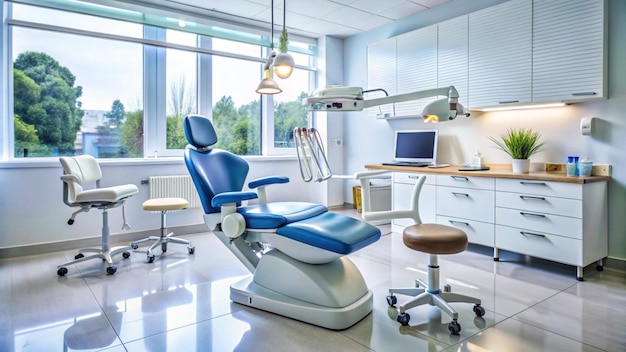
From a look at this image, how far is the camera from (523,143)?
3.58 metres

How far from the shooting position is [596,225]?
3172mm

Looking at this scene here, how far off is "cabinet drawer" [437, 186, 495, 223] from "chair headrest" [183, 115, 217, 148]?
2424 mm

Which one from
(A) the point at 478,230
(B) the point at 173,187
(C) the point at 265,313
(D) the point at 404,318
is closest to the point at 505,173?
(A) the point at 478,230

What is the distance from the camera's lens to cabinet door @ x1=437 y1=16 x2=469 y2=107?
4113 millimetres

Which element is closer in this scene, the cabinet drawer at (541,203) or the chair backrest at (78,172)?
the cabinet drawer at (541,203)

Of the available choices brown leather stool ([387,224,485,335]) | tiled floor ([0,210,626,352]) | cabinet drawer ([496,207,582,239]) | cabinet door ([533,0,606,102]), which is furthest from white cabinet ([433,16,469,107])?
brown leather stool ([387,224,485,335])

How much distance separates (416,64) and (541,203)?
2.24m

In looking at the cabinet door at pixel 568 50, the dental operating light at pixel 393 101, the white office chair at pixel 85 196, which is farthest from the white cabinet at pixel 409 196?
the white office chair at pixel 85 196

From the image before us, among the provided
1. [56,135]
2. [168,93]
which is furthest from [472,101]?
[56,135]

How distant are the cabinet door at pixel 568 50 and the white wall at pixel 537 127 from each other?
183 mm

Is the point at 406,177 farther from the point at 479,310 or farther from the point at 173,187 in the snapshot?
the point at 173,187

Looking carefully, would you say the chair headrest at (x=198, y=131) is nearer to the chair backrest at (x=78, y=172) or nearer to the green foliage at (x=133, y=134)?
the chair backrest at (x=78, y=172)

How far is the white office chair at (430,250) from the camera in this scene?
7.27 ft

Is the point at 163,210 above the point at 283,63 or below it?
below
